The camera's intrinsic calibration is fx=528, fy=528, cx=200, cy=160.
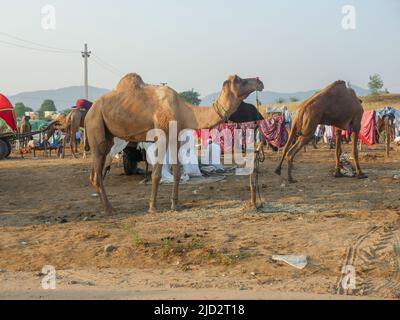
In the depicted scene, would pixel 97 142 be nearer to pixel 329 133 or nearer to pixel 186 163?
pixel 186 163

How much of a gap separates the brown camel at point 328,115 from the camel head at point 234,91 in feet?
10.9

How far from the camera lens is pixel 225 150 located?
664 inches

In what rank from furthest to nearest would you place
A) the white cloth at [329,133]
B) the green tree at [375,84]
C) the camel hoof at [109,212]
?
the green tree at [375,84], the white cloth at [329,133], the camel hoof at [109,212]

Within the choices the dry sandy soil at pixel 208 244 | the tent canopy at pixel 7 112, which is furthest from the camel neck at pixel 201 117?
the tent canopy at pixel 7 112

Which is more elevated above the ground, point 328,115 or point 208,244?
point 328,115

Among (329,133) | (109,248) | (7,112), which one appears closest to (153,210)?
(109,248)

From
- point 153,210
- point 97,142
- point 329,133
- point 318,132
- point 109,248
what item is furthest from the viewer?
point 318,132

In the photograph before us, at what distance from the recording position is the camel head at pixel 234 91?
25.5 ft

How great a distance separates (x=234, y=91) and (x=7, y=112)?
13140mm

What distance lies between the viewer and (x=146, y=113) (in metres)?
8.23

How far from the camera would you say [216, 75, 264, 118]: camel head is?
7.77 meters

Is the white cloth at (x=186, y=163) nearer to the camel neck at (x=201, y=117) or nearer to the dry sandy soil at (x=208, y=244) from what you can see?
the dry sandy soil at (x=208, y=244)

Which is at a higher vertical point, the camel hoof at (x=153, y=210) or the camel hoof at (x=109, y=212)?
the camel hoof at (x=153, y=210)
